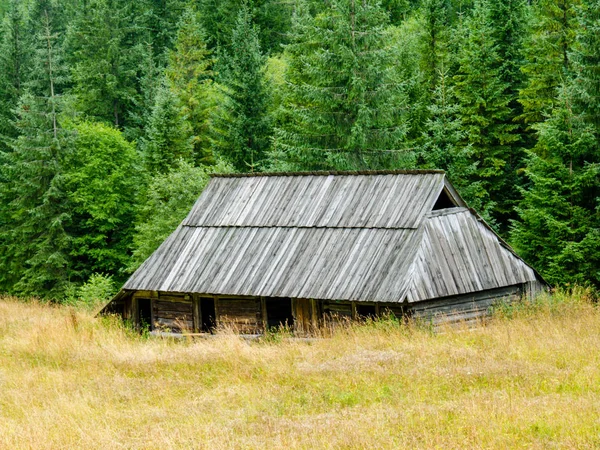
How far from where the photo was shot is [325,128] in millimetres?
34594

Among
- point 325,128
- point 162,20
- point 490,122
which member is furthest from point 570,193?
point 162,20

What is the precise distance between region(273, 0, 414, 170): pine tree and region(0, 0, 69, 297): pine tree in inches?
576

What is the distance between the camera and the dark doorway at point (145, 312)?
2547 cm

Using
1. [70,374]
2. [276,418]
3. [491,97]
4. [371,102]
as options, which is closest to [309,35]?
[371,102]

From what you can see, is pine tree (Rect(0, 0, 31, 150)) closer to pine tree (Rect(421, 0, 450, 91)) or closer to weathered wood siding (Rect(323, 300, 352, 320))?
pine tree (Rect(421, 0, 450, 91))

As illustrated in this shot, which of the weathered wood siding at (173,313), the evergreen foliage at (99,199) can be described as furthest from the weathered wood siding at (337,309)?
the evergreen foliage at (99,199)

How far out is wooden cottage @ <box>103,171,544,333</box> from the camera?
20.9 metres

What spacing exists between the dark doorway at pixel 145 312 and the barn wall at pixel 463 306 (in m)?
8.82

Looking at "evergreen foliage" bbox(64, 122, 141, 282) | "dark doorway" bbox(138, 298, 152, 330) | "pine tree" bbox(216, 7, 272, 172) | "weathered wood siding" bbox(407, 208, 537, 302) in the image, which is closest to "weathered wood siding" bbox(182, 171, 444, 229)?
"weathered wood siding" bbox(407, 208, 537, 302)

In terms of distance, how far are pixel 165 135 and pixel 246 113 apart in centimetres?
452

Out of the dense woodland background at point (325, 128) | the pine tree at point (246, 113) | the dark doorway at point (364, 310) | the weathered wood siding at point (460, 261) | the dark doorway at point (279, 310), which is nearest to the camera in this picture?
the weathered wood siding at point (460, 261)

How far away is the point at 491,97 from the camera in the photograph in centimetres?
3706

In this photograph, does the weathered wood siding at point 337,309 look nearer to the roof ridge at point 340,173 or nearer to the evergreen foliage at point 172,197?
the roof ridge at point 340,173

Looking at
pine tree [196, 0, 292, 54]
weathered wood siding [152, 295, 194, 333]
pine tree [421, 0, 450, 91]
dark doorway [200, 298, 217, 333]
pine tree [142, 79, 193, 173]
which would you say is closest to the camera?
weathered wood siding [152, 295, 194, 333]
